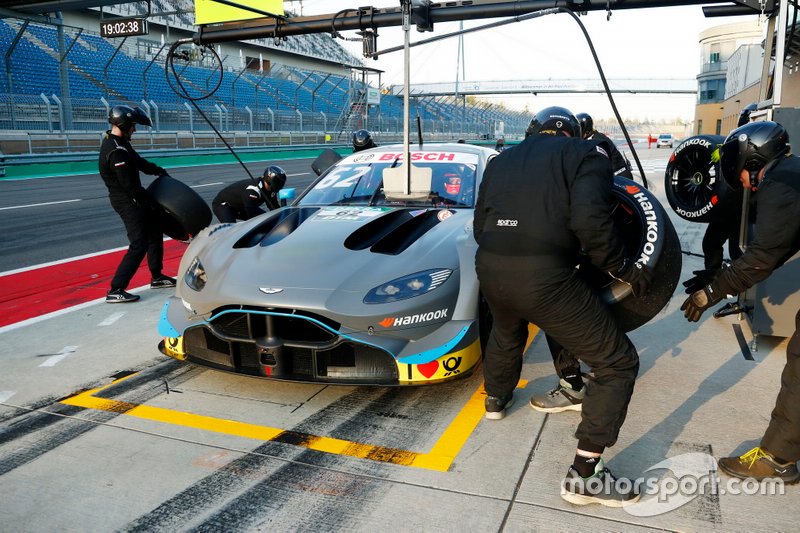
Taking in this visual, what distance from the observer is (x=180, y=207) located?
583 centimetres

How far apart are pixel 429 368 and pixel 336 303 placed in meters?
0.60

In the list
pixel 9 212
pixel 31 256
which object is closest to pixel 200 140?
pixel 9 212

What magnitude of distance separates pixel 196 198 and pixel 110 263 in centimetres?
233

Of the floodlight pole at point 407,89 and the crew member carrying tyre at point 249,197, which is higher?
the floodlight pole at point 407,89

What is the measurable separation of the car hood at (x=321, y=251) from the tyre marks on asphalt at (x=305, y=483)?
0.71m

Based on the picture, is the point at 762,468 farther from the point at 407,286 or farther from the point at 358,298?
the point at 358,298

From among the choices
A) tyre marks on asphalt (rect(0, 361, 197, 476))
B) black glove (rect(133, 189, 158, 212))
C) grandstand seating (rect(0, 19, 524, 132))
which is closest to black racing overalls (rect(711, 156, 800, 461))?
tyre marks on asphalt (rect(0, 361, 197, 476))

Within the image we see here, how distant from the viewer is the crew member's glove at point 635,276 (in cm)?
276

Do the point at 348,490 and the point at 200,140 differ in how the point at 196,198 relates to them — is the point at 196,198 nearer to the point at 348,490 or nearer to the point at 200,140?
the point at 348,490

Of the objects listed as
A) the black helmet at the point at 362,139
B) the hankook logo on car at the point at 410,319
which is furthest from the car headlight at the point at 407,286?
the black helmet at the point at 362,139

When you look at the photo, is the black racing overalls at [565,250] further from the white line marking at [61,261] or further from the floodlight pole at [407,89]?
the white line marking at [61,261]

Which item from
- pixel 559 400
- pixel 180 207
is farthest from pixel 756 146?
pixel 180 207

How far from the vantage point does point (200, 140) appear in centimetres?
2739

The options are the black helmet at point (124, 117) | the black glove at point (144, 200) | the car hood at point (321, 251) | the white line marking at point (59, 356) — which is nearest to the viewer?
the car hood at point (321, 251)
